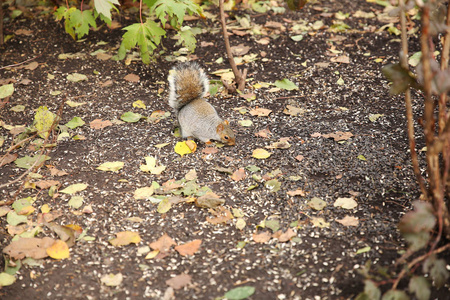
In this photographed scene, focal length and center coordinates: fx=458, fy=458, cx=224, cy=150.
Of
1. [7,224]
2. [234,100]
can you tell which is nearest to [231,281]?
[7,224]

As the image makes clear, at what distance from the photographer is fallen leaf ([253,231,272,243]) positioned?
9.09 feet

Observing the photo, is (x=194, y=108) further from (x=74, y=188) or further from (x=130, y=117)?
(x=74, y=188)

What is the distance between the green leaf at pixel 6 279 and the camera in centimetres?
250

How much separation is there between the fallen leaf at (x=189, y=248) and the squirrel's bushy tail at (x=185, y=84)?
1.54 metres

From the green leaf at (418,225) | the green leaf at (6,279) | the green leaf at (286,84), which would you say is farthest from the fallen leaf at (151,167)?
the green leaf at (418,225)

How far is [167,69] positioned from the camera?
486 cm

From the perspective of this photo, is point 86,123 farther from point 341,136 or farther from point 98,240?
point 341,136

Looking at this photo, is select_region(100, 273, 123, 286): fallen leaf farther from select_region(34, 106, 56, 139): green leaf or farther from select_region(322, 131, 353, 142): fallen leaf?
select_region(322, 131, 353, 142): fallen leaf

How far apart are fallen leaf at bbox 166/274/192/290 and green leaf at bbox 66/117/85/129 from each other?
6.64 ft

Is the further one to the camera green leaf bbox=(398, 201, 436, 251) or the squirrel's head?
the squirrel's head

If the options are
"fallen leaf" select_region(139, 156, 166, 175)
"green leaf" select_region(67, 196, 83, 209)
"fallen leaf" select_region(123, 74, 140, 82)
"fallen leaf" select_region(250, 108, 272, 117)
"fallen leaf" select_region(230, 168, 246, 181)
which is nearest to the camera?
"green leaf" select_region(67, 196, 83, 209)

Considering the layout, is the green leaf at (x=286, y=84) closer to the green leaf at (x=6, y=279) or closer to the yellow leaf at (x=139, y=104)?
the yellow leaf at (x=139, y=104)

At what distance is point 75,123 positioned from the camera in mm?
4047

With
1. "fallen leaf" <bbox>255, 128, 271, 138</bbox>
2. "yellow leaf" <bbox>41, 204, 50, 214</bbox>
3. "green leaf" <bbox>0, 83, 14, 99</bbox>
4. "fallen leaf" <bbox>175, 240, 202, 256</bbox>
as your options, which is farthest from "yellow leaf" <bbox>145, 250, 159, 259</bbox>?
"green leaf" <bbox>0, 83, 14, 99</bbox>
